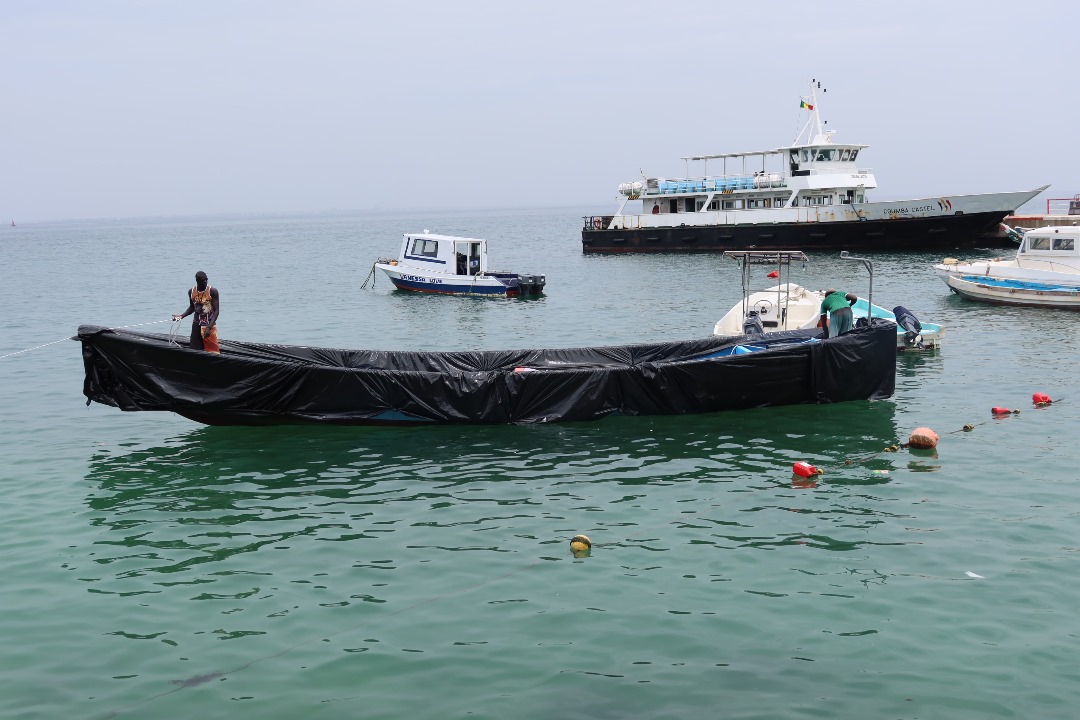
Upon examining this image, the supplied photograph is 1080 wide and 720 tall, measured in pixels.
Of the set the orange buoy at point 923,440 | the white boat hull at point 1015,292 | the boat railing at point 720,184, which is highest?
the boat railing at point 720,184

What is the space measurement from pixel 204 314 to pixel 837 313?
1231 cm

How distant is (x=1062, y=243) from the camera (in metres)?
31.3

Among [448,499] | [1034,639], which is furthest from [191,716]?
[1034,639]

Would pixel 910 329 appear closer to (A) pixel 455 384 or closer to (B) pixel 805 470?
(B) pixel 805 470

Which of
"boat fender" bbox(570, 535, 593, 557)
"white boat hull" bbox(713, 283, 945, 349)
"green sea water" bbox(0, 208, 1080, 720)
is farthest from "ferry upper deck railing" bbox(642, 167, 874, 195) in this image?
"boat fender" bbox(570, 535, 593, 557)

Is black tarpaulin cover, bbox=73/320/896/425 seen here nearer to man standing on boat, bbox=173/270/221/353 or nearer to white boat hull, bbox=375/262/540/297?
man standing on boat, bbox=173/270/221/353

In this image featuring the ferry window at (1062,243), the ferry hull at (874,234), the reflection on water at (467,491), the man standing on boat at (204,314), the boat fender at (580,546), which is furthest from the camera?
the ferry hull at (874,234)

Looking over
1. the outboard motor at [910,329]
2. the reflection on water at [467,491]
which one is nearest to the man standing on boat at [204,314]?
the reflection on water at [467,491]

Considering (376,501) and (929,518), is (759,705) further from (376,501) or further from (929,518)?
(376,501)

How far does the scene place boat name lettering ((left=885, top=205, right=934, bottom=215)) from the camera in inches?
2244

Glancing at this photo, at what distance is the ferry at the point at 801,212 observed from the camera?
56.8m

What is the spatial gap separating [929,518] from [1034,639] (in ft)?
10.9

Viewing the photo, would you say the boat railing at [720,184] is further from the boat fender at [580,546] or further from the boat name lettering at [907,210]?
the boat fender at [580,546]

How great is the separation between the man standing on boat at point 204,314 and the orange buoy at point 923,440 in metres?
12.0
